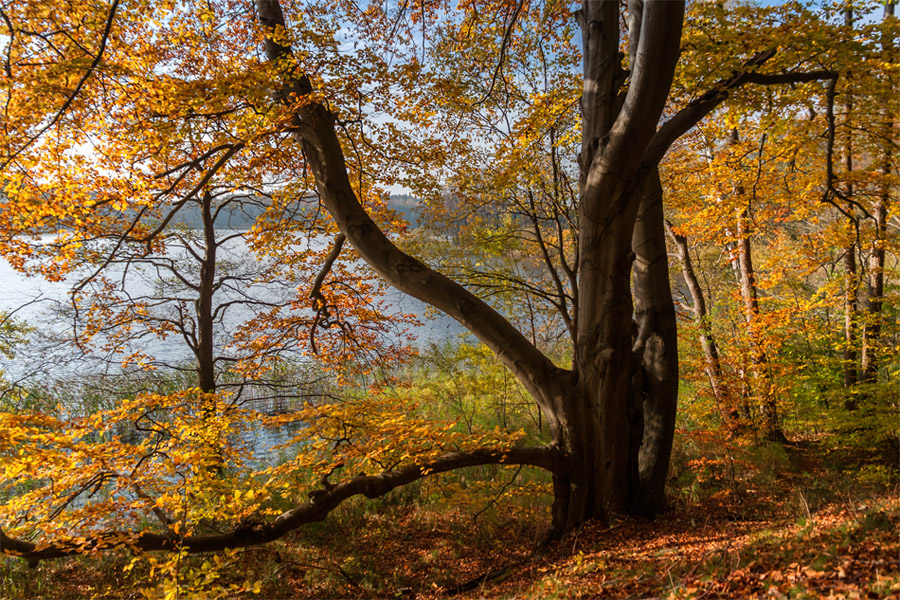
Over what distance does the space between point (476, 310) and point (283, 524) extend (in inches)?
84.6

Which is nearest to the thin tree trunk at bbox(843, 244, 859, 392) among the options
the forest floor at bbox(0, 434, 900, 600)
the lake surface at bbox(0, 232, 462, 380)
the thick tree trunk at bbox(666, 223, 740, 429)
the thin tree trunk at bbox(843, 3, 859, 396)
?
the thin tree trunk at bbox(843, 3, 859, 396)

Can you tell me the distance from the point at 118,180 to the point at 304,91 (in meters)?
2.21

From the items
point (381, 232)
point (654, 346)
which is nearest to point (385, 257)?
point (381, 232)

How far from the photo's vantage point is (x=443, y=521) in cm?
582

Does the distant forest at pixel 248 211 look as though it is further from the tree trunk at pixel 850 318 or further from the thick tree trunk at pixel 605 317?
the tree trunk at pixel 850 318

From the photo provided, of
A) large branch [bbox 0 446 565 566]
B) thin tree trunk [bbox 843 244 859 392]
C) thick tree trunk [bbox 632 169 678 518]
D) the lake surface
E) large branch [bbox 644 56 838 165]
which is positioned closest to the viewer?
large branch [bbox 0 446 565 566]

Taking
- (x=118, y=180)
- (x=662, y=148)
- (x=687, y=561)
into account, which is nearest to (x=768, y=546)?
(x=687, y=561)

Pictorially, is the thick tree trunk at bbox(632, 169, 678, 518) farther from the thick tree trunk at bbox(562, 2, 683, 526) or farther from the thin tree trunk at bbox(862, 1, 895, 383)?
the thin tree trunk at bbox(862, 1, 895, 383)

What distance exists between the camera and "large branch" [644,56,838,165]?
3135 millimetres

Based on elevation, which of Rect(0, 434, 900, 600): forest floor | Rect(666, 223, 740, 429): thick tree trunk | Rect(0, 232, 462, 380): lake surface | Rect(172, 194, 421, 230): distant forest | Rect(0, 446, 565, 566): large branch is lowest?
Rect(0, 434, 900, 600): forest floor

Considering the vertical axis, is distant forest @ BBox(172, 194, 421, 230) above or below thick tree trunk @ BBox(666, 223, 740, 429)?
above

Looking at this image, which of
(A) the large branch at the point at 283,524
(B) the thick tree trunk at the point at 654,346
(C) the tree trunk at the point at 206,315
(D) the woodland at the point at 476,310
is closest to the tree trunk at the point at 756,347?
(D) the woodland at the point at 476,310

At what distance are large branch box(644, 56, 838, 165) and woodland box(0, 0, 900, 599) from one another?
0.03 metres

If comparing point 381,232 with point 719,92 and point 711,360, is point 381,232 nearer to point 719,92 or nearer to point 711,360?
point 719,92
